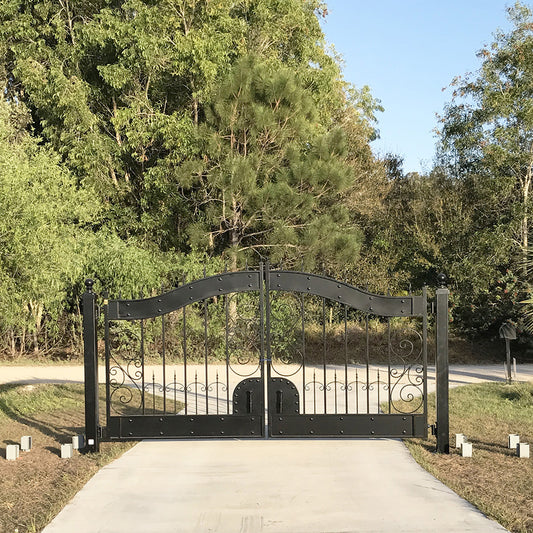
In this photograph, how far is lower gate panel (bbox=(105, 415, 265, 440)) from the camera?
7.37 m

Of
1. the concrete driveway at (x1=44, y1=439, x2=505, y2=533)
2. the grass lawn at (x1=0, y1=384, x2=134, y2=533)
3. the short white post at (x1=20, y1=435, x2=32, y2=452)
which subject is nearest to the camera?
the concrete driveway at (x1=44, y1=439, x2=505, y2=533)

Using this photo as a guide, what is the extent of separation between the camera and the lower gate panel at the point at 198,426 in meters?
7.37

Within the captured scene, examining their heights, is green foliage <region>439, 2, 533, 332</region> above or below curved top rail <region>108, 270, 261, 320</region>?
above

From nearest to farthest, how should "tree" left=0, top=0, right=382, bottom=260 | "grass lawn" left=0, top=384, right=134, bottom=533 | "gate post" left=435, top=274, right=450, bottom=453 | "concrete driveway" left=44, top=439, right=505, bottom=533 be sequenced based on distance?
"concrete driveway" left=44, top=439, right=505, bottom=533 → "grass lawn" left=0, top=384, right=134, bottom=533 → "gate post" left=435, top=274, right=450, bottom=453 → "tree" left=0, top=0, right=382, bottom=260

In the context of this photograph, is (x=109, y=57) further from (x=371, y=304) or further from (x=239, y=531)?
(x=239, y=531)

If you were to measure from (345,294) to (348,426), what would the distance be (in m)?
1.34

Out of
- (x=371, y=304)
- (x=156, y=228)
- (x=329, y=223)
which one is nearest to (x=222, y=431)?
(x=371, y=304)

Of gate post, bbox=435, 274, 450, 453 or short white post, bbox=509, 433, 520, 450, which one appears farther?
short white post, bbox=509, 433, 520, 450

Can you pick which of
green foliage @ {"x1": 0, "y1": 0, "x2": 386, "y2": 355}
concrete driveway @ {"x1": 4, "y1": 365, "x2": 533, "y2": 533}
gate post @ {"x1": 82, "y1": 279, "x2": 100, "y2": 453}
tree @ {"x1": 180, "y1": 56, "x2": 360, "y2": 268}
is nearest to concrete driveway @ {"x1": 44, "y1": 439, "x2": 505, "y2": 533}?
concrete driveway @ {"x1": 4, "y1": 365, "x2": 533, "y2": 533}

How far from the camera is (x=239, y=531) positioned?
493 cm

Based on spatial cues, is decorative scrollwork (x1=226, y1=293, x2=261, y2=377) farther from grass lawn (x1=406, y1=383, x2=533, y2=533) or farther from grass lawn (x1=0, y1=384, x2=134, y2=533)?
grass lawn (x1=406, y1=383, x2=533, y2=533)

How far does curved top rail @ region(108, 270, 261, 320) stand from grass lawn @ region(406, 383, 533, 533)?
245 cm

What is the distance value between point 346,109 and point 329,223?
9210 millimetres

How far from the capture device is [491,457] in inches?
288
